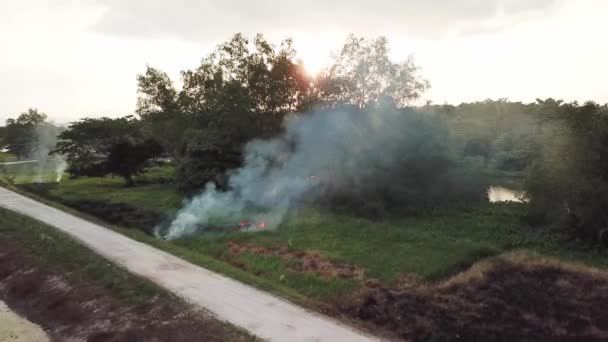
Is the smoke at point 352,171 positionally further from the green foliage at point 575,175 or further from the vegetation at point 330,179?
the green foliage at point 575,175

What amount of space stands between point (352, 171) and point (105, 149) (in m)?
29.1

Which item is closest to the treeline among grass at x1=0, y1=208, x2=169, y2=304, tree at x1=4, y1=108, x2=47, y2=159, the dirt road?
grass at x1=0, y1=208, x2=169, y2=304

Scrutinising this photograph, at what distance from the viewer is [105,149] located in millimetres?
48625

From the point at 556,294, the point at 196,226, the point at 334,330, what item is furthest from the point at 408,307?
the point at 196,226

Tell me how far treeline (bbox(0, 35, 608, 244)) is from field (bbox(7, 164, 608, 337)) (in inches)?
92.6

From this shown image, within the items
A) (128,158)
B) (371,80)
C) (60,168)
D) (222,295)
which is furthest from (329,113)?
(60,168)

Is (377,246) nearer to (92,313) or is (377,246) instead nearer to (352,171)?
(352,171)

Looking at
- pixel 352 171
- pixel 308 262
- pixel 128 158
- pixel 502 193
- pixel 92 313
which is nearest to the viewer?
pixel 92 313

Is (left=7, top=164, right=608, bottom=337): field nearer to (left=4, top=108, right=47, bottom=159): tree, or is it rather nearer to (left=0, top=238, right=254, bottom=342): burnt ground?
(left=0, top=238, right=254, bottom=342): burnt ground

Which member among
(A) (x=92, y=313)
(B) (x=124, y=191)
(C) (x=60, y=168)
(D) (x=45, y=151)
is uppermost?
(D) (x=45, y=151)

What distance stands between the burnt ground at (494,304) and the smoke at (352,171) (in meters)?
11.7

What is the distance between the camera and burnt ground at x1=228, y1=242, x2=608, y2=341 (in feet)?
50.0

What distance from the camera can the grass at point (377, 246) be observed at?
20266 millimetres

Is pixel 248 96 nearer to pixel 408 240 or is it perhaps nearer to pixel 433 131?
pixel 433 131
